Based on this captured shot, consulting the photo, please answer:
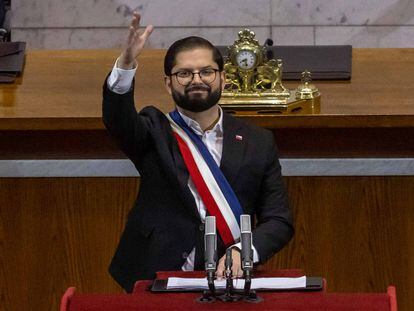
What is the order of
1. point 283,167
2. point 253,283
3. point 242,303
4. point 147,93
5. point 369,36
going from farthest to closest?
point 369,36, point 147,93, point 283,167, point 253,283, point 242,303

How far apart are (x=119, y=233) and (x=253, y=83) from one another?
688mm

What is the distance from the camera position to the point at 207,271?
2867mm

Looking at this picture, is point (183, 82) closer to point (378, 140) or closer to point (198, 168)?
point (198, 168)

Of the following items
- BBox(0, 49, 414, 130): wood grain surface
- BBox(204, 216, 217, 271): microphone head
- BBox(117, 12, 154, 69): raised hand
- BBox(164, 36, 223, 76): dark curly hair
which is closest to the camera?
BBox(204, 216, 217, 271): microphone head

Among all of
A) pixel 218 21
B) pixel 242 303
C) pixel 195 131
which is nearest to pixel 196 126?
pixel 195 131

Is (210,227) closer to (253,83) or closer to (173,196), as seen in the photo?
(173,196)

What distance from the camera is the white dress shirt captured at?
3449 millimetres

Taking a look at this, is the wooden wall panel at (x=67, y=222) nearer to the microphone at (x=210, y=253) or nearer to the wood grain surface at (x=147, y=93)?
the wood grain surface at (x=147, y=93)

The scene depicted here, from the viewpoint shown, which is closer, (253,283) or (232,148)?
(253,283)

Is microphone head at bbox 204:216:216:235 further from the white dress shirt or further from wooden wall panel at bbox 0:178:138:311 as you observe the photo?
wooden wall panel at bbox 0:178:138:311

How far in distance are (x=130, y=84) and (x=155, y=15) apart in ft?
9.82

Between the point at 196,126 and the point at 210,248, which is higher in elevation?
the point at 196,126

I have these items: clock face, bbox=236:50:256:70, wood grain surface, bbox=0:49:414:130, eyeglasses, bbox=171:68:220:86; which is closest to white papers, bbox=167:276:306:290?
eyeglasses, bbox=171:68:220:86

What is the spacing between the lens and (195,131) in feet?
11.8
